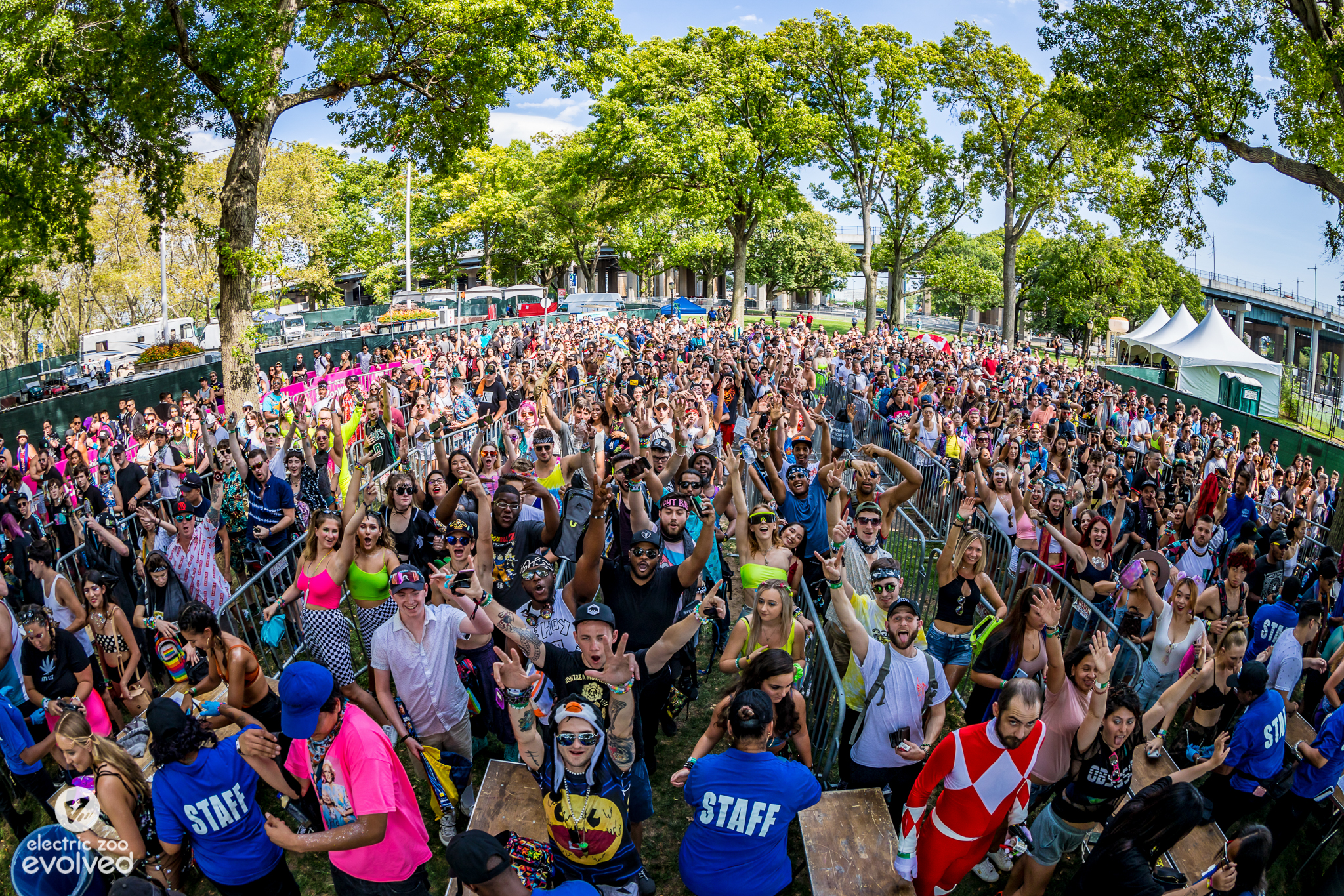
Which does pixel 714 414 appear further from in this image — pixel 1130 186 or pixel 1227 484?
pixel 1130 186

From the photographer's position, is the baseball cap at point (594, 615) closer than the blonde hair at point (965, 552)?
Yes

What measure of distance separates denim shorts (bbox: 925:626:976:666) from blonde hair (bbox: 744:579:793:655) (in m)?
1.31

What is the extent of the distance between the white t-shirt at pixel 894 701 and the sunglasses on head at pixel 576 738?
1.75 metres

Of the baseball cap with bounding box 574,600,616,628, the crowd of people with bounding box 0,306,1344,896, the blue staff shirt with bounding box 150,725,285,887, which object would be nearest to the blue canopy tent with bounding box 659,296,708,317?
the crowd of people with bounding box 0,306,1344,896

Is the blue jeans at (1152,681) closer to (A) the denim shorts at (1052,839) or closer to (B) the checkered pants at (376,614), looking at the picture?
(A) the denim shorts at (1052,839)

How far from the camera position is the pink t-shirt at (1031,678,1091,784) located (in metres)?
4.20

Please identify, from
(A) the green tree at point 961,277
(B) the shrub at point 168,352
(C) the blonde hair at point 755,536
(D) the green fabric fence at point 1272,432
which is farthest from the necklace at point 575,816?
(A) the green tree at point 961,277

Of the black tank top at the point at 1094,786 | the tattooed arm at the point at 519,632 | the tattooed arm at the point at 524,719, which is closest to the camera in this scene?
the tattooed arm at the point at 524,719

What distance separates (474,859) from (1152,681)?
495 centimetres

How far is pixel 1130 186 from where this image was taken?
34.5 meters

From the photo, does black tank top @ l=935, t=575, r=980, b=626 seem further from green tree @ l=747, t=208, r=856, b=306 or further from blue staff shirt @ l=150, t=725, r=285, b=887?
green tree @ l=747, t=208, r=856, b=306

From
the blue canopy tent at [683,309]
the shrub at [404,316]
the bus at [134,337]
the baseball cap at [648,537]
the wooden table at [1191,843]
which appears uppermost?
the blue canopy tent at [683,309]

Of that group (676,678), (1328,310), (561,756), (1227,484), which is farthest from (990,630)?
(1328,310)

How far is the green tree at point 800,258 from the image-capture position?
69.4 m
